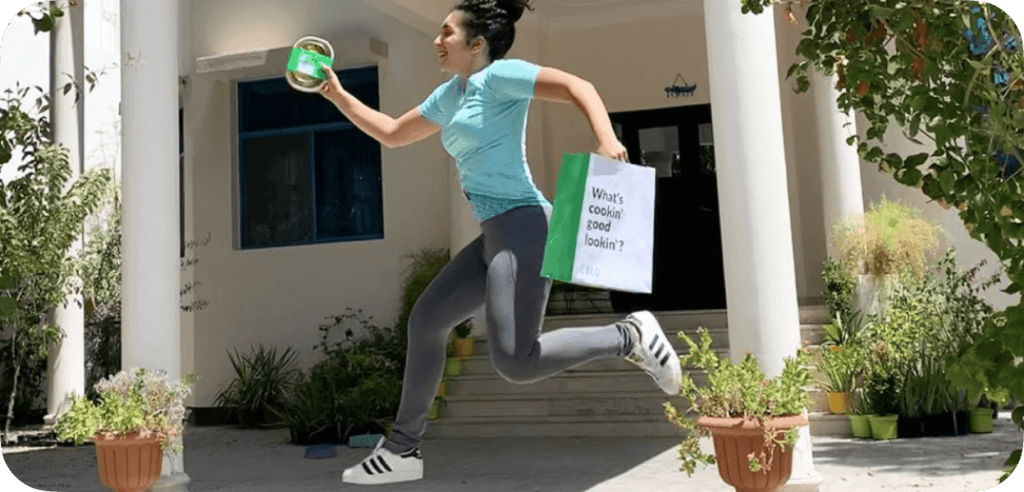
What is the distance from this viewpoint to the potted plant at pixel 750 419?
13.1 ft

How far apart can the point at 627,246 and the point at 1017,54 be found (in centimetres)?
114

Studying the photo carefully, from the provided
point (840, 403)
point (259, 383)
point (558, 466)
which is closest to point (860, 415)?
point (840, 403)

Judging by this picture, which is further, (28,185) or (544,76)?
(28,185)

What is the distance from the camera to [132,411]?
519 centimetres

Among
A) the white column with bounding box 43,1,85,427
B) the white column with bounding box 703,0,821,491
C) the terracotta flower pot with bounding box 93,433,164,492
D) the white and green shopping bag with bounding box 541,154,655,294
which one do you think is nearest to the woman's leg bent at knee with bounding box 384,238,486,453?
the white and green shopping bag with bounding box 541,154,655,294

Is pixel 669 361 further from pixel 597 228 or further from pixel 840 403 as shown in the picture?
pixel 840 403

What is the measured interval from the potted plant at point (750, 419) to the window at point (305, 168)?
22.7ft

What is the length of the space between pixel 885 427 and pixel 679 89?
4.74m

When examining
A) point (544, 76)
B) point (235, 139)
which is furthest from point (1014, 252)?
point (235, 139)

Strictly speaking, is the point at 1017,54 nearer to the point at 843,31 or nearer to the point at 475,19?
the point at 843,31

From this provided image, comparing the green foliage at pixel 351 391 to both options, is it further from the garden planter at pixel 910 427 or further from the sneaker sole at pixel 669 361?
the sneaker sole at pixel 669 361

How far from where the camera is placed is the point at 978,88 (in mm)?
2301

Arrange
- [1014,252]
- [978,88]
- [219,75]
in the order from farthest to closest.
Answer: [219,75] < [978,88] < [1014,252]

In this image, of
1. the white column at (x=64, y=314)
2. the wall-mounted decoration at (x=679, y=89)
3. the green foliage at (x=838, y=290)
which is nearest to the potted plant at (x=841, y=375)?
the green foliage at (x=838, y=290)
